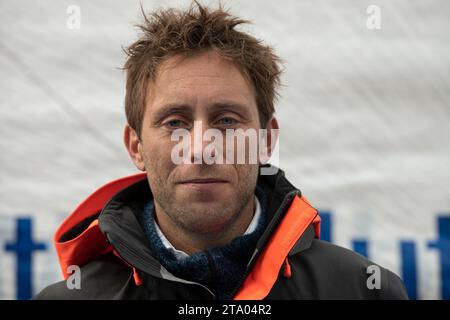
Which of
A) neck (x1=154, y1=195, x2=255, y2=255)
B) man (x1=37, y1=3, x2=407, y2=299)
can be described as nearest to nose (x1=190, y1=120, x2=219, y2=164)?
man (x1=37, y1=3, x2=407, y2=299)

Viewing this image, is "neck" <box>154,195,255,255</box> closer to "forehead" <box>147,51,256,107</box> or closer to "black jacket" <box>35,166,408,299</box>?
"black jacket" <box>35,166,408,299</box>

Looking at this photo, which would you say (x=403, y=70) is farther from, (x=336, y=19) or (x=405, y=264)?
(x=405, y=264)

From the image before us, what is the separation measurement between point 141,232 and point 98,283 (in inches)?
3.9

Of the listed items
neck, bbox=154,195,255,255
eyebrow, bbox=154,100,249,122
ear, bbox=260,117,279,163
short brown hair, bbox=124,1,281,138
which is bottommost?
neck, bbox=154,195,255,255

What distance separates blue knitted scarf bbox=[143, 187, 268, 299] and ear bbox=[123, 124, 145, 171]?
135 mm

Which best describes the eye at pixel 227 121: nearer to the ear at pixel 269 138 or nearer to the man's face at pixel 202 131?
the man's face at pixel 202 131

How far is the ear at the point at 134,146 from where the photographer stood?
0.93 m

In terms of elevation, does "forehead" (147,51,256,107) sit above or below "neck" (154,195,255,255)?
above

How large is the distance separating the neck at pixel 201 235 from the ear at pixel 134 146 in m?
0.09

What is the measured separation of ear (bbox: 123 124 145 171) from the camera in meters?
0.93

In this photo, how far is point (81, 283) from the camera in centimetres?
86

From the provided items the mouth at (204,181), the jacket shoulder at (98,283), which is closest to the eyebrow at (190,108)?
the mouth at (204,181)

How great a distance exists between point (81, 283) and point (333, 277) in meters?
0.37
